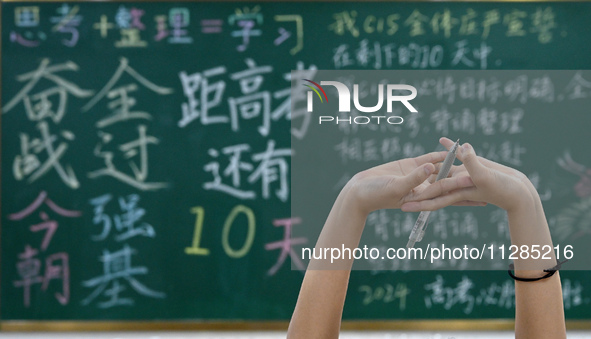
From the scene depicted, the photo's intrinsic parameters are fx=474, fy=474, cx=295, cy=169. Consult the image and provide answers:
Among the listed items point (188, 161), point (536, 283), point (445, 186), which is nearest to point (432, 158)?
point (445, 186)

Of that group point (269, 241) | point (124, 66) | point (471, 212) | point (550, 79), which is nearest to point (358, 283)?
point (269, 241)

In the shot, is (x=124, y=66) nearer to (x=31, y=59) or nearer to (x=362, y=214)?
(x=31, y=59)

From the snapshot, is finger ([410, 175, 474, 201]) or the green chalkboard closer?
finger ([410, 175, 474, 201])

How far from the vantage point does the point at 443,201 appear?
79 cm

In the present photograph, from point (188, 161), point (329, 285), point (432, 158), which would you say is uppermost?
point (432, 158)

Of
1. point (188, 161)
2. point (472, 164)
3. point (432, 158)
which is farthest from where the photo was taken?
point (188, 161)

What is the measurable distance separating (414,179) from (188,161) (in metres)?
1.08

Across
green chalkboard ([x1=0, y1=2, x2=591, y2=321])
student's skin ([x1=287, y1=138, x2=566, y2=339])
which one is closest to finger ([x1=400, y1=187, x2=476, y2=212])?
student's skin ([x1=287, y1=138, x2=566, y2=339])

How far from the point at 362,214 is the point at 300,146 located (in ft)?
2.83

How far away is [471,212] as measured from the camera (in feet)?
5.46

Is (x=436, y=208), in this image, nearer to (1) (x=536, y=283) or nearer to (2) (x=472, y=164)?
(2) (x=472, y=164)

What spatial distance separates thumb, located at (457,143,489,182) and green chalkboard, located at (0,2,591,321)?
3.17ft

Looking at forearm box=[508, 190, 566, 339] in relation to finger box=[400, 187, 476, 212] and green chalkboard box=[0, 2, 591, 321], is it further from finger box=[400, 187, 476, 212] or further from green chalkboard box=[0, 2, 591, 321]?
green chalkboard box=[0, 2, 591, 321]

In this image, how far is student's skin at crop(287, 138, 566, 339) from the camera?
774mm
